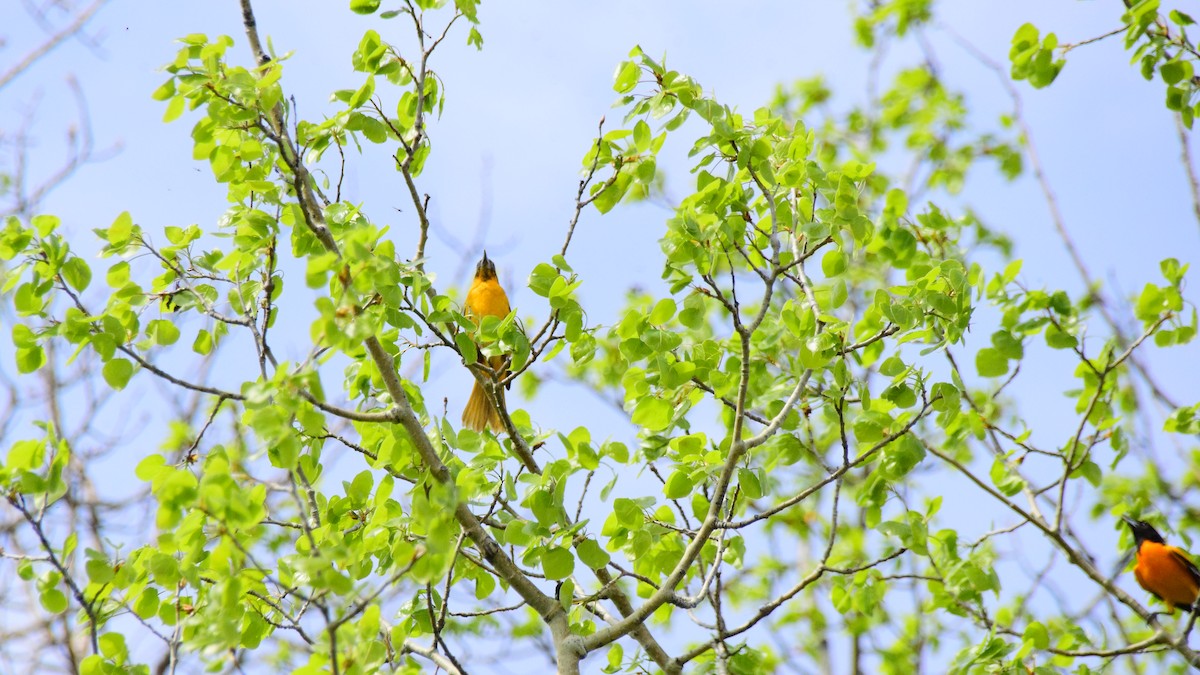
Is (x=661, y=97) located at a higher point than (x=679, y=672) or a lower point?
higher

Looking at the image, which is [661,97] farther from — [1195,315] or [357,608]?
[1195,315]

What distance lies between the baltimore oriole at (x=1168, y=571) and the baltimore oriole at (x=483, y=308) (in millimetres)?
3527

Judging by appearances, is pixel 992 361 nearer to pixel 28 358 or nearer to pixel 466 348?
pixel 466 348

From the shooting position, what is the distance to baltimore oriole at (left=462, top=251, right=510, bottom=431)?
4.75 m

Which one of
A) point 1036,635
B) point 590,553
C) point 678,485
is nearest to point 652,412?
point 678,485

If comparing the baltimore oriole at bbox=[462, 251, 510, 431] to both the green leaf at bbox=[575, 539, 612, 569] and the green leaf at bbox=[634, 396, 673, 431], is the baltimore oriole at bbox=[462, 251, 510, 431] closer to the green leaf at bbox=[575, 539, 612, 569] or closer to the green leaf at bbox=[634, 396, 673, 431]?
the green leaf at bbox=[634, 396, 673, 431]

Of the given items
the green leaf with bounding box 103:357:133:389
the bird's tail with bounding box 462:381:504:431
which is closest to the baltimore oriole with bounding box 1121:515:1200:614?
the bird's tail with bounding box 462:381:504:431

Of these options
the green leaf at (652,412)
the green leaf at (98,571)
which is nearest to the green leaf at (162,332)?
the green leaf at (98,571)

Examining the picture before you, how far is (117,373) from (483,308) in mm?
2884

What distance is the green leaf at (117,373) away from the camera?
2.27m

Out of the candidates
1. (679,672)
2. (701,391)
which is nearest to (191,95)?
(701,391)

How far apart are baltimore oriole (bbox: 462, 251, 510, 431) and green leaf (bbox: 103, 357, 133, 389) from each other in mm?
2049

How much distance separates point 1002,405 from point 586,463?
453 cm

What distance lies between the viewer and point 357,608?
1.93m
